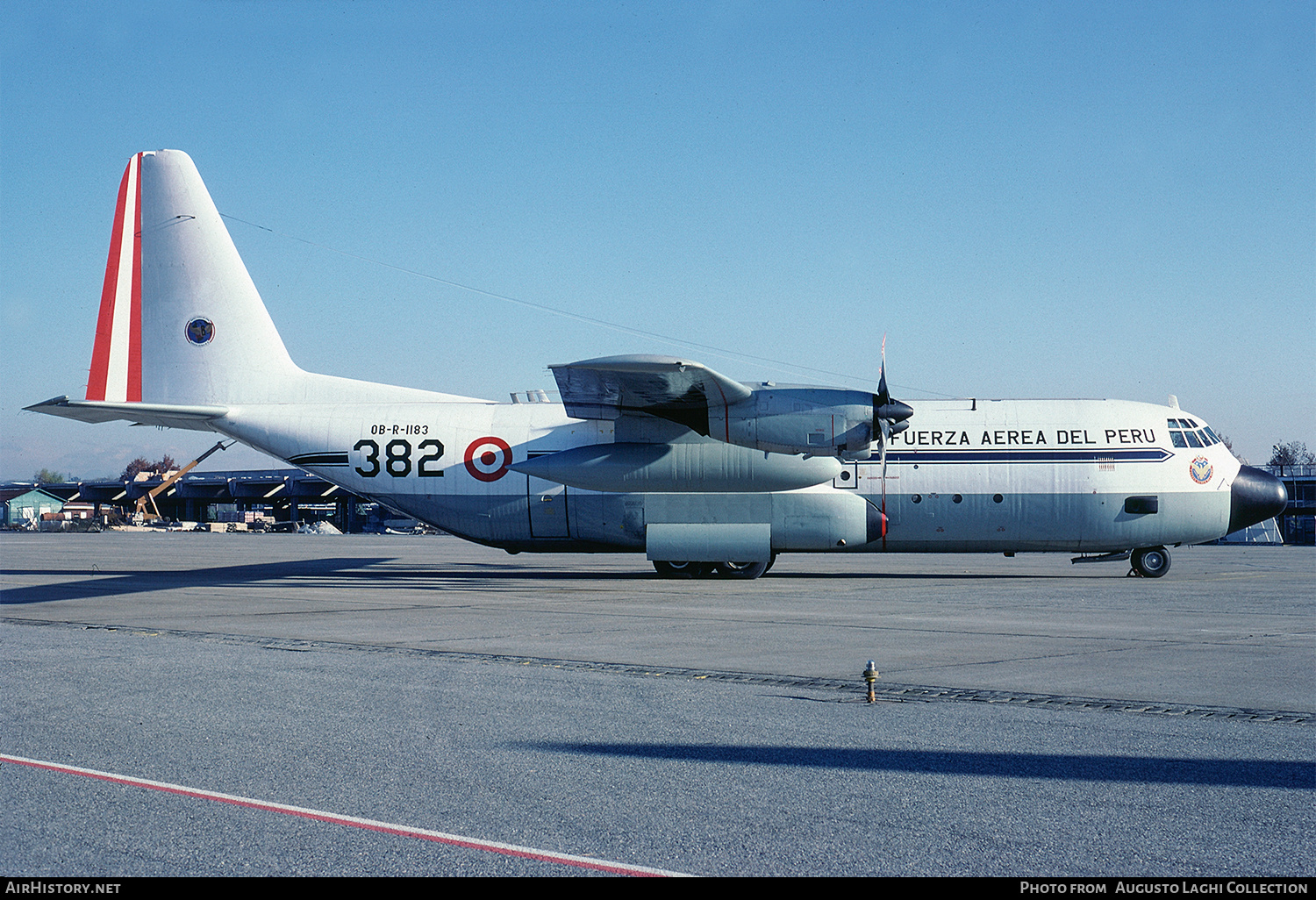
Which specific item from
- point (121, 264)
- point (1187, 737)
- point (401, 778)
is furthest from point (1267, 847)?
point (121, 264)

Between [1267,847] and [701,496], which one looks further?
[701,496]

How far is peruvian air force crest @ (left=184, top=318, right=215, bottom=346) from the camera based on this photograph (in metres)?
29.0

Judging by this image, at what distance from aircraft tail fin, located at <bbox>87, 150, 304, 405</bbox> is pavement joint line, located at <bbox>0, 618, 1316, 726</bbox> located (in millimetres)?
14723

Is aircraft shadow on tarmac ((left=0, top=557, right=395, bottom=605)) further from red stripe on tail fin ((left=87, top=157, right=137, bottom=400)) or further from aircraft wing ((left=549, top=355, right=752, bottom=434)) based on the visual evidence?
aircraft wing ((left=549, top=355, right=752, bottom=434))

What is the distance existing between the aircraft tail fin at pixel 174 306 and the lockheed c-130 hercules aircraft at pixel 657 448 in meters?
0.05

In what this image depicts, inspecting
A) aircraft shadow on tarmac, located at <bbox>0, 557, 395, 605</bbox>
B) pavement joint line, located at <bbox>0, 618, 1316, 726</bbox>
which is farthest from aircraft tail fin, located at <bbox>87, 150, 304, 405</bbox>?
pavement joint line, located at <bbox>0, 618, 1316, 726</bbox>

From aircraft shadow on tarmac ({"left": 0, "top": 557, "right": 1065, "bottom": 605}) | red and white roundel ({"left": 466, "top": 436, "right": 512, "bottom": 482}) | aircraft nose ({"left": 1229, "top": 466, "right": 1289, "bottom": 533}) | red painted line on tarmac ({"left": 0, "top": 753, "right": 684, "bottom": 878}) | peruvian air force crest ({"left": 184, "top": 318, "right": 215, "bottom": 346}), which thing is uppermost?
peruvian air force crest ({"left": 184, "top": 318, "right": 215, "bottom": 346})

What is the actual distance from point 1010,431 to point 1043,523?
8.31 feet

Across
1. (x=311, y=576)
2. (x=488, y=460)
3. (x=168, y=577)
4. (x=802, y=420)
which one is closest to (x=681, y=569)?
(x=488, y=460)

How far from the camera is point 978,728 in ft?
29.3

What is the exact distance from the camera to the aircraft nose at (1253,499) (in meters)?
27.4

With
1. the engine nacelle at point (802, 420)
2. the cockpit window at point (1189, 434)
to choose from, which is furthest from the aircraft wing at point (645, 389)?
the cockpit window at point (1189, 434)

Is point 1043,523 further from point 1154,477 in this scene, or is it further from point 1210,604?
point 1210,604

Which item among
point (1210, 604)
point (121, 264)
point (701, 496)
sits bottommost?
point (1210, 604)
